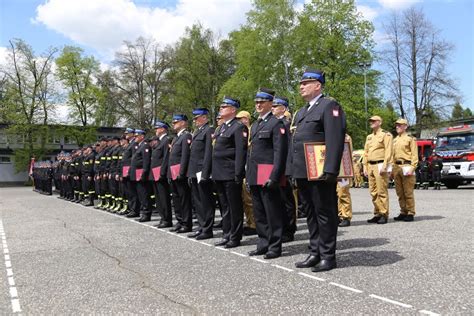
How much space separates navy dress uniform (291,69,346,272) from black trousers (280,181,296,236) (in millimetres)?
1719

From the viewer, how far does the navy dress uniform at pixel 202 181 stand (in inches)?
314

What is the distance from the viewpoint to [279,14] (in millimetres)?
41375

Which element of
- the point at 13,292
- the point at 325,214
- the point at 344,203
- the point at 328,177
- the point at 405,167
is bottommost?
the point at 13,292

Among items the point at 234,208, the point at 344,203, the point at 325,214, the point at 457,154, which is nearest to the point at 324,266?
the point at 325,214

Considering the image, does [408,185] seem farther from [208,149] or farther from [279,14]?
[279,14]

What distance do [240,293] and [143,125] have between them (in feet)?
142

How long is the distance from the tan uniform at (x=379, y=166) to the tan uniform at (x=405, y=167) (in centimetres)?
47

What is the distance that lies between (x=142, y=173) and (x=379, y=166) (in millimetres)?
4925


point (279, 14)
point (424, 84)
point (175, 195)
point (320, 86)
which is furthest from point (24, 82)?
point (320, 86)

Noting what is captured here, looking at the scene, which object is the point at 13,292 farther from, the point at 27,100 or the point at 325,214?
the point at 27,100

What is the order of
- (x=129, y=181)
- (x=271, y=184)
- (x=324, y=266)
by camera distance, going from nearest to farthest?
1. (x=324, y=266)
2. (x=271, y=184)
3. (x=129, y=181)

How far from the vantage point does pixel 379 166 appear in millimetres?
9273

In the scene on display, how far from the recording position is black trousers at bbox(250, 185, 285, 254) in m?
6.34

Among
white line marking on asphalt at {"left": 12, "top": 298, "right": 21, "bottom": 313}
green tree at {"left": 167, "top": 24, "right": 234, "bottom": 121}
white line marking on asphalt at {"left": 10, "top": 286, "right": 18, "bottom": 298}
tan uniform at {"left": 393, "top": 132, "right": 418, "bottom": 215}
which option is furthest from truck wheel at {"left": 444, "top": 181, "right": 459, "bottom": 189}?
green tree at {"left": 167, "top": 24, "right": 234, "bottom": 121}
